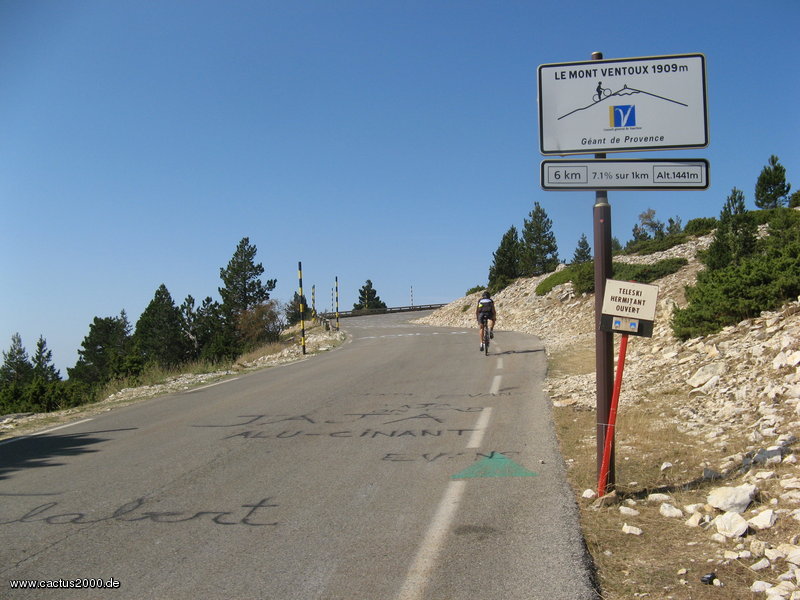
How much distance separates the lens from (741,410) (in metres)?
7.45

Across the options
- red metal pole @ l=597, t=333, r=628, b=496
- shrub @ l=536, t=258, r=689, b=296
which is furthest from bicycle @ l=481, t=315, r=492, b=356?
red metal pole @ l=597, t=333, r=628, b=496

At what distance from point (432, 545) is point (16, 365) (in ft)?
377

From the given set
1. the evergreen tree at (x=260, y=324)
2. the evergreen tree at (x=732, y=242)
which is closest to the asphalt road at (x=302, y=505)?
the evergreen tree at (x=732, y=242)

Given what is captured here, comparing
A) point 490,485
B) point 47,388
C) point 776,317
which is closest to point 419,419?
point 490,485

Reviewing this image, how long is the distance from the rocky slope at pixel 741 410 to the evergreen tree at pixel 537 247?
31.3m

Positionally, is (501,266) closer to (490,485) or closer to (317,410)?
(317,410)

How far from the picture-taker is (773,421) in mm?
6676

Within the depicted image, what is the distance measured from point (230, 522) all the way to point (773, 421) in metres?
5.58

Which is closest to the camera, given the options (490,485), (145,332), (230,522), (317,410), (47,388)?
(230,522)

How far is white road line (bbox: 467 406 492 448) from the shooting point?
24.4 ft

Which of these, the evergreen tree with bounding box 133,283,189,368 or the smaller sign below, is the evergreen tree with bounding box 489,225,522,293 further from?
the smaller sign below

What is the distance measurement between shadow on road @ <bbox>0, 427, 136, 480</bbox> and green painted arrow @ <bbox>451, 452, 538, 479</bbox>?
4631mm

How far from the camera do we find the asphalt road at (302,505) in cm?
402

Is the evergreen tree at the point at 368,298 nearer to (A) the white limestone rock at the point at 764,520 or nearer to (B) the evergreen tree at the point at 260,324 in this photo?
(B) the evergreen tree at the point at 260,324
